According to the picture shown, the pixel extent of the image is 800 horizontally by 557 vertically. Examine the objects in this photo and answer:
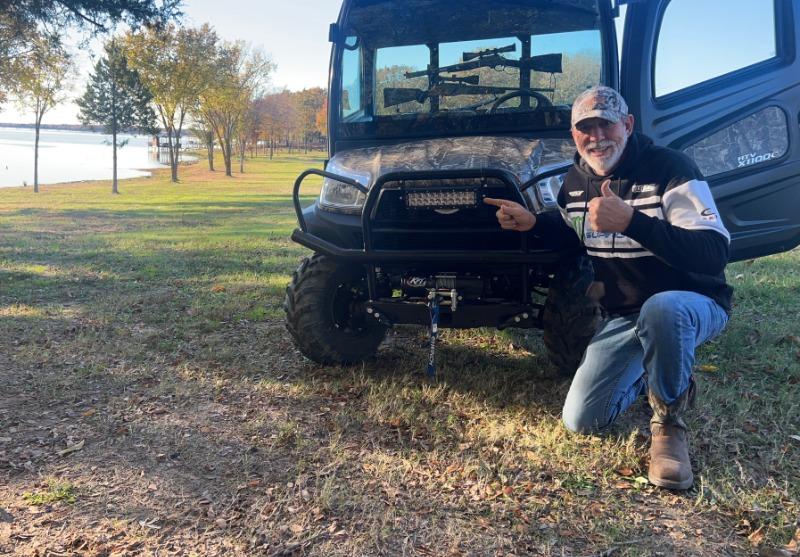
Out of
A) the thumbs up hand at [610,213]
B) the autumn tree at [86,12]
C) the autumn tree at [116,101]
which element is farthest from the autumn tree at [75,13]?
the autumn tree at [116,101]

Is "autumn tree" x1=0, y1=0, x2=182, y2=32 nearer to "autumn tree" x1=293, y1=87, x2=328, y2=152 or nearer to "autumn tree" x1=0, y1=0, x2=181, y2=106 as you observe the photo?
"autumn tree" x1=0, y1=0, x2=181, y2=106

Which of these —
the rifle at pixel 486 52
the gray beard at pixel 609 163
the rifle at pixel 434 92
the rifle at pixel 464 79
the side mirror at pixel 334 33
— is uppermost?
the side mirror at pixel 334 33

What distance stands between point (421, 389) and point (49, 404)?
82.1 inches

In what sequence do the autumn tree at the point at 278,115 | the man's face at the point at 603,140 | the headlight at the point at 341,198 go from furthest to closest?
the autumn tree at the point at 278,115
the headlight at the point at 341,198
the man's face at the point at 603,140

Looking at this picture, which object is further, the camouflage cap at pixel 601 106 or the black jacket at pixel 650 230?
the camouflage cap at pixel 601 106

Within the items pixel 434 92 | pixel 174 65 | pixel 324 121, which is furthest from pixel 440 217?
pixel 174 65

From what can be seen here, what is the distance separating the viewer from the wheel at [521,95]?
403cm

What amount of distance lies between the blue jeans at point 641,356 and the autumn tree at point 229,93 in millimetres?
33403

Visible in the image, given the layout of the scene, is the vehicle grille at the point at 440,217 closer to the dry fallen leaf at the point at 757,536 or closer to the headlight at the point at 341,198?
the headlight at the point at 341,198

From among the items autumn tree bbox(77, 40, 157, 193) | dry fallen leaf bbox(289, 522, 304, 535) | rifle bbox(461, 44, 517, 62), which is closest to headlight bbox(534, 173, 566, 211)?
rifle bbox(461, 44, 517, 62)

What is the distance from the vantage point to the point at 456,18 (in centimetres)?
414

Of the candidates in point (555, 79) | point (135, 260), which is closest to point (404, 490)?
point (555, 79)

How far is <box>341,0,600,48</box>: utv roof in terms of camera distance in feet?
13.1

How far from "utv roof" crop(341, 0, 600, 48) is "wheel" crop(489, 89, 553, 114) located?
1.24 ft
